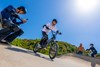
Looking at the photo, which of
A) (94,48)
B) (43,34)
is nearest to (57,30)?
(43,34)

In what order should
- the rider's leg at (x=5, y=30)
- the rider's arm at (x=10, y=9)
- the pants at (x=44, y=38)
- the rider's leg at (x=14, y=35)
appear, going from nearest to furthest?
the rider's arm at (x=10, y=9) → the rider's leg at (x=5, y=30) → the rider's leg at (x=14, y=35) → the pants at (x=44, y=38)

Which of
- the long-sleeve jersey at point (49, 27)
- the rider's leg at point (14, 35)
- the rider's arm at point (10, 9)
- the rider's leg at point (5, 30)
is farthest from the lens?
the long-sleeve jersey at point (49, 27)

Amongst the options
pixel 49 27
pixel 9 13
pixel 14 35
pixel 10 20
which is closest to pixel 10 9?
pixel 9 13

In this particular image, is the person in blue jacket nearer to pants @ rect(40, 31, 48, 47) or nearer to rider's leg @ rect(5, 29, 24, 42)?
rider's leg @ rect(5, 29, 24, 42)

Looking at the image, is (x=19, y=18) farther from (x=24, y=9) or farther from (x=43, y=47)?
(x=43, y=47)

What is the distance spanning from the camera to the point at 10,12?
1113cm

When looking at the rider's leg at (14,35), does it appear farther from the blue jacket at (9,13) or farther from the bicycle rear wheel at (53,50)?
the bicycle rear wheel at (53,50)

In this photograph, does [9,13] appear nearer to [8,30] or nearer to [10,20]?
[10,20]

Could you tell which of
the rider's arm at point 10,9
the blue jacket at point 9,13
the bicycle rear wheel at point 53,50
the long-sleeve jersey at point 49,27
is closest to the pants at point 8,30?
the blue jacket at point 9,13

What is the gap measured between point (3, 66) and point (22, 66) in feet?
3.02

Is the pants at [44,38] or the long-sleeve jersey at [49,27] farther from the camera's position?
the pants at [44,38]

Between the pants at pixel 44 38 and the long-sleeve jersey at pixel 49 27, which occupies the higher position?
the long-sleeve jersey at pixel 49 27

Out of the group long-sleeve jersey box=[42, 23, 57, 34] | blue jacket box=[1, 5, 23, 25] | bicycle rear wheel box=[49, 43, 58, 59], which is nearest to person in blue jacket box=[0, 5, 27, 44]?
blue jacket box=[1, 5, 23, 25]

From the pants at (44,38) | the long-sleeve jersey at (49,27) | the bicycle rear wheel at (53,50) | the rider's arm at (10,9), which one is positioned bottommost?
the bicycle rear wheel at (53,50)
